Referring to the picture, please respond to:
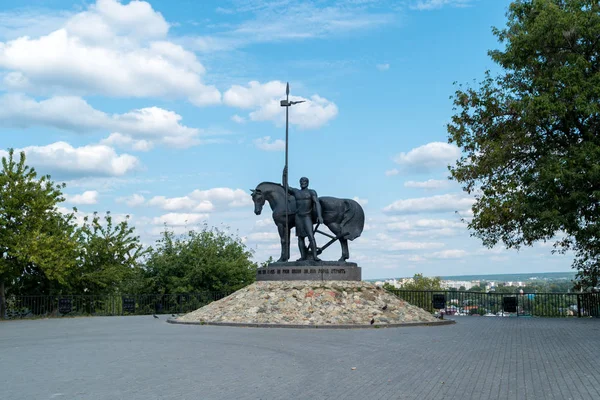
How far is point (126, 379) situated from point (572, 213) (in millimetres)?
19935

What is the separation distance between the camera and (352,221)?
25750mm

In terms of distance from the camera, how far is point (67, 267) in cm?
2983

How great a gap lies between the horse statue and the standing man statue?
39cm

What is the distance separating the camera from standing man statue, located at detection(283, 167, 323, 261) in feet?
81.8

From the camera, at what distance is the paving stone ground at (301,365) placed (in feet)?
30.3

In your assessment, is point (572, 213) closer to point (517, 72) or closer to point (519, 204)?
point (519, 204)

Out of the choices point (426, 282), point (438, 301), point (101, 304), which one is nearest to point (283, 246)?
point (438, 301)

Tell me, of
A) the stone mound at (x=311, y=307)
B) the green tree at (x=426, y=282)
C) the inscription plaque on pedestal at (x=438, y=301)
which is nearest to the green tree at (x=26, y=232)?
the stone mound at (x=311, y=307)

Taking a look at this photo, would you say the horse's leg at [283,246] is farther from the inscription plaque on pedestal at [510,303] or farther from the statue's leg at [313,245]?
the inscription plaque on pedestal at [510,303]

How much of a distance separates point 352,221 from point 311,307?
515cm

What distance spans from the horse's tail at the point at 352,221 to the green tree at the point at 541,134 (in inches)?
223

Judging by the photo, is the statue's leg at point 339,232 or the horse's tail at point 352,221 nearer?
the statue's leg at point 339,232

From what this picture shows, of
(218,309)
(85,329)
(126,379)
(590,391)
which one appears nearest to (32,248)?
(85,329)

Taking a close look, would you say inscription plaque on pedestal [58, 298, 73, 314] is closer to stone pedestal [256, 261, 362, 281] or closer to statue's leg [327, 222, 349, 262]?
stone pedestal [256, 261, 362, 281]
